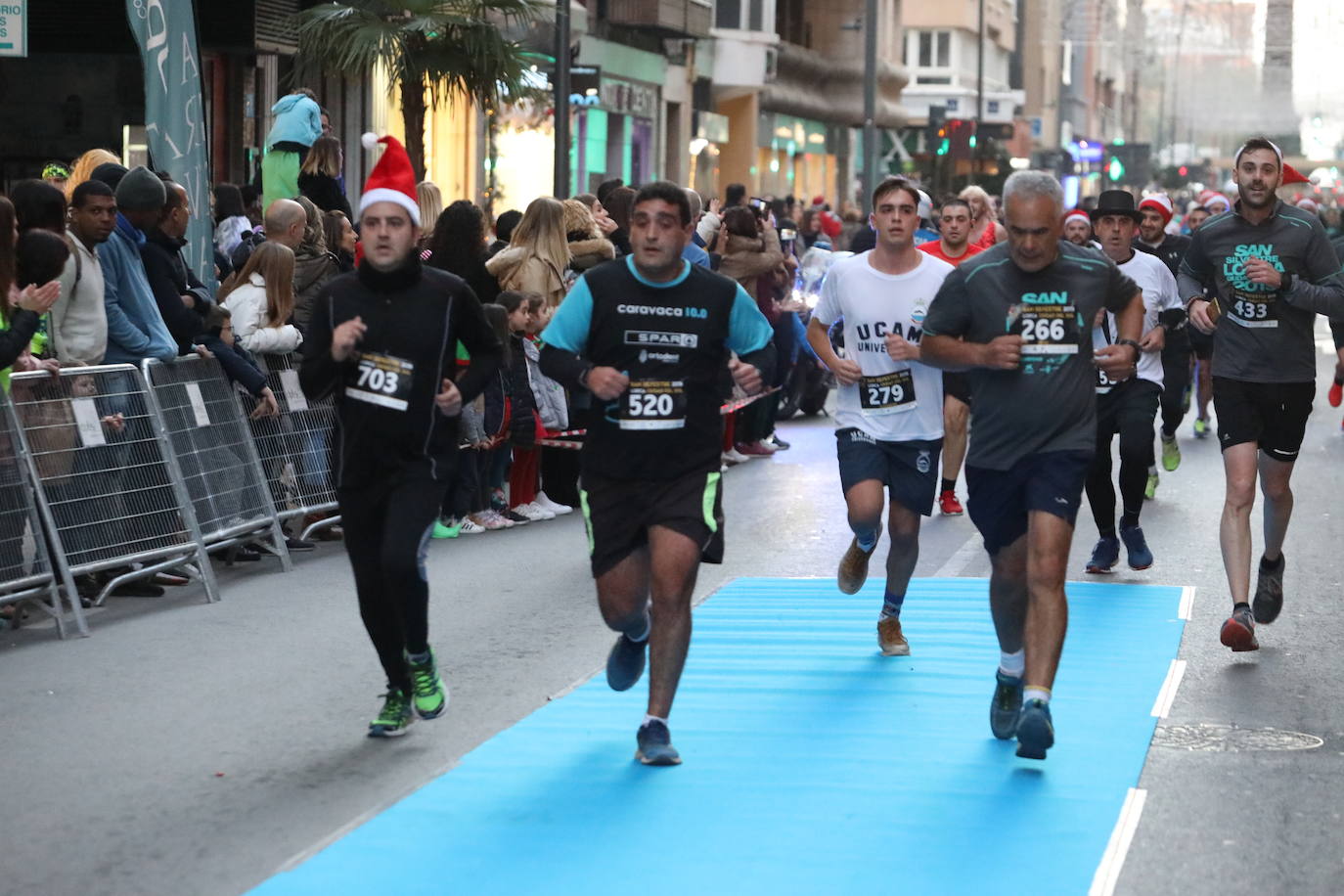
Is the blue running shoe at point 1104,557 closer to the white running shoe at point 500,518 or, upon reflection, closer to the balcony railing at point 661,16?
the white running shoe at point 500,518

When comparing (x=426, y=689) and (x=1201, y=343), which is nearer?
(x=426, y=689)

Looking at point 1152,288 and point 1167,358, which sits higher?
point 1152,288

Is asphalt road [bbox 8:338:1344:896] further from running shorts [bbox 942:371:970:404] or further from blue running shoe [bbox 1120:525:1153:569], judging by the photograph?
running shorts [bbox 942:371:970:404]

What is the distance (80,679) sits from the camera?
8.66m

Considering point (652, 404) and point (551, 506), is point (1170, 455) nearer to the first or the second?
point (551, 506)

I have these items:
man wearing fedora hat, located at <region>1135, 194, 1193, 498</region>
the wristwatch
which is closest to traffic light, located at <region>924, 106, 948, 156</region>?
man wearing fedora hat, located at <region>1135, 194, 1193, 498</region>

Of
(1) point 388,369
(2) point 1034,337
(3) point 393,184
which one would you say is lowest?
(1) point 388,369

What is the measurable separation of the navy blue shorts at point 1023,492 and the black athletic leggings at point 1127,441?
4313 mm

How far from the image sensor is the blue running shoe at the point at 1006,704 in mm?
7438

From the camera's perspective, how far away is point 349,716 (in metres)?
8.02

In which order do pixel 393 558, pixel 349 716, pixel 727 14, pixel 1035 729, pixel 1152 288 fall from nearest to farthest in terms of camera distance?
pixel 1035 729 → pixel 393 558 → pixel 349 716 → pixel 1152 288 → pixel 727 14

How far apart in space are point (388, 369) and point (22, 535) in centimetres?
289

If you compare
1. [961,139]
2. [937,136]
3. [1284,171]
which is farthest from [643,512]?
[937,136]

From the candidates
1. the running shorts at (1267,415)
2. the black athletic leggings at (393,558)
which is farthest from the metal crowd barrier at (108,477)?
the running shorts at (1267,415)
